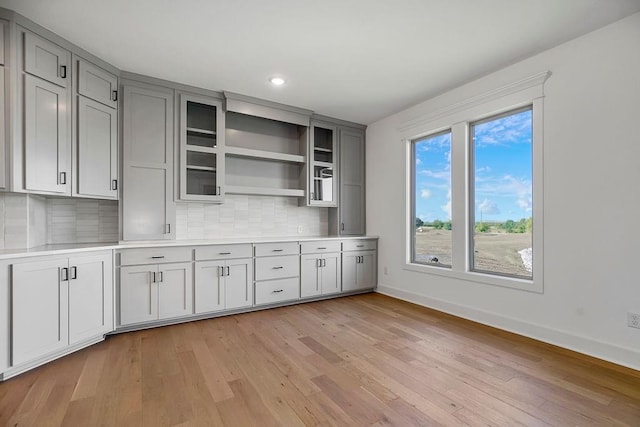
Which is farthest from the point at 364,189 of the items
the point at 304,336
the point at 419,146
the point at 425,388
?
the point at 425,388

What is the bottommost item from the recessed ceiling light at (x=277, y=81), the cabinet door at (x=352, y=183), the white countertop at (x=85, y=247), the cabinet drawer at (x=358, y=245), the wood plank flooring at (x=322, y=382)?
the wood plank flooring at (x=322, y=382)

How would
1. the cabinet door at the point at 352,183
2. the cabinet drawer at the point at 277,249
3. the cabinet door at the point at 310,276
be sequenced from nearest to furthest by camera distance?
the cabinet drawer at the point at 277,249 → the cabinet door at the point at 310,276 → the cabinet door at the point at 352,183

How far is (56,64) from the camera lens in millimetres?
2633

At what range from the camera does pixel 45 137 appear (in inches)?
101

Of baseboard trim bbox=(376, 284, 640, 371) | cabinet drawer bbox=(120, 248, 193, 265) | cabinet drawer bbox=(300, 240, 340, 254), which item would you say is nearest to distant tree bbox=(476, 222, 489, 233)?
baseboard trim bbox=(376, 284, 640, 371)

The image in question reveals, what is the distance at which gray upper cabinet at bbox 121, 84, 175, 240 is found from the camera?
3.25m

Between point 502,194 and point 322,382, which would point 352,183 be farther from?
point 322,382

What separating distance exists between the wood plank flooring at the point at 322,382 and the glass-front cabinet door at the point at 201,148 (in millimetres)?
1545

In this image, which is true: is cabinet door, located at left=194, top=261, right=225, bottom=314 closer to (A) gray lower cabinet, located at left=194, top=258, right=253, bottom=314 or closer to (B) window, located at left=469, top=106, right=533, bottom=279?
(A) gray lower cabinet, located at left=194, top=258, right=253, bottom=314

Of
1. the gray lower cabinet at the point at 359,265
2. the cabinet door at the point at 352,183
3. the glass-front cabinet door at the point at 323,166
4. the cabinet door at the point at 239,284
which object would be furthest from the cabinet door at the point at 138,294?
the cabinet door at the point at 352,183

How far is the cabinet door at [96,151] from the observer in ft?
9.30

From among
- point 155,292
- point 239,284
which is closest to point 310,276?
point 239,284

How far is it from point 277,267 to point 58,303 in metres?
2.07

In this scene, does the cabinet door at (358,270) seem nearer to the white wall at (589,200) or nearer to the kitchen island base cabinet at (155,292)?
the white wall at (589,200)
